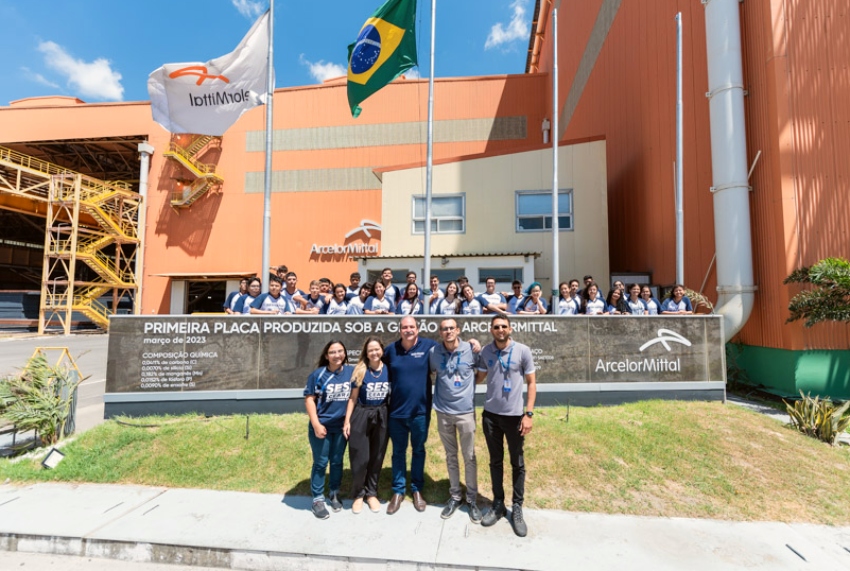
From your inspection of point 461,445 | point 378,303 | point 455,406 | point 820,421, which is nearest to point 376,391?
point 455,406

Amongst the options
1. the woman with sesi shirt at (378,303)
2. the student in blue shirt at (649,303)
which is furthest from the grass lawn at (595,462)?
the woman with sesi shirt at (378,303)

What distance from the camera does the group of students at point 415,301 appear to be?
23.5ft

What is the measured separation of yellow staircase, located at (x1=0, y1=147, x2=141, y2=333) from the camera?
2338 centimetres

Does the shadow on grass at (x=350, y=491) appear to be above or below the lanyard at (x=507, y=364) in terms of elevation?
below

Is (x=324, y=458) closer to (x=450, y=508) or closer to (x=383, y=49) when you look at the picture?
(x=450, y=508)

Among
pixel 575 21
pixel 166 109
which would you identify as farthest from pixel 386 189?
pixel 575 21

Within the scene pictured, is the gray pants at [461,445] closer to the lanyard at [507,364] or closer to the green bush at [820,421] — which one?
the lanyard at [507,364]

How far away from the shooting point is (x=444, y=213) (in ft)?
47.0

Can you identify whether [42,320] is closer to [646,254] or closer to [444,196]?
[444,196]

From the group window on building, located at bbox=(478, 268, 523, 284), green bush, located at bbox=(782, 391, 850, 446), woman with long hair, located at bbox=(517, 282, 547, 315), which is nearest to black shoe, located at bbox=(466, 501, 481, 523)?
woman with long hair, located at bbox=(517, 282, 547, 315)

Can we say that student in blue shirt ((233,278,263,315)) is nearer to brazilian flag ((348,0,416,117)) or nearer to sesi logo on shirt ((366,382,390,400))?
sesi logo on shirt ((366,382,390,400))

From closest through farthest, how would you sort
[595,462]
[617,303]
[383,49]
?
[595,462] < [617,303] < [383,49]

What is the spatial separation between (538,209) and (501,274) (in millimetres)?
2628

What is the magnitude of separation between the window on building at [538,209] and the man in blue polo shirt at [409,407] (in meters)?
10.4
